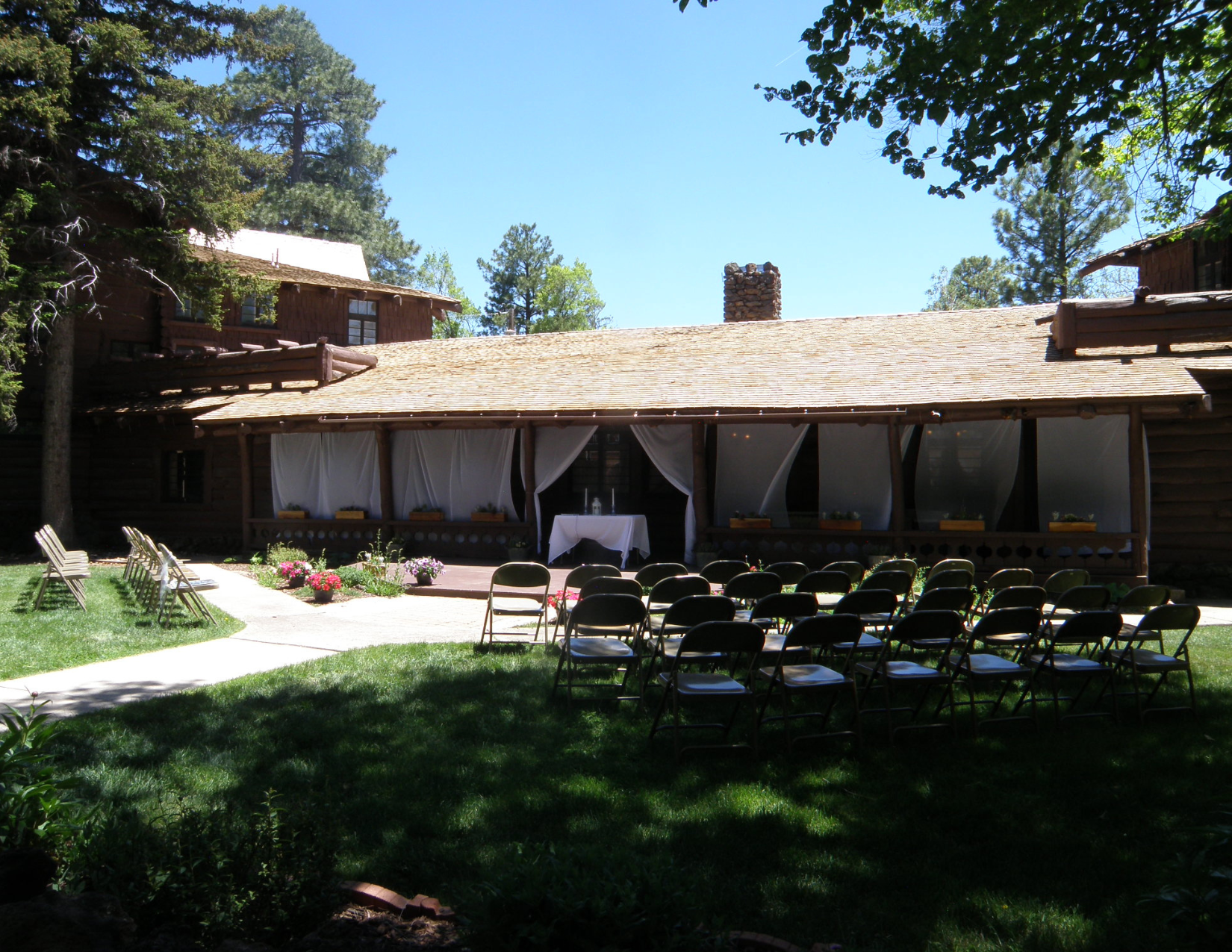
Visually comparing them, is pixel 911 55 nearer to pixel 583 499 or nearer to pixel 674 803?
A: pixel 674 803

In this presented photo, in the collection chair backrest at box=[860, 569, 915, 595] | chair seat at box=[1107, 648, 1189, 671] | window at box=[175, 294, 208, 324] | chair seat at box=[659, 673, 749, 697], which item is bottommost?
chair seat at box=[1107, 648, 1189, 671]

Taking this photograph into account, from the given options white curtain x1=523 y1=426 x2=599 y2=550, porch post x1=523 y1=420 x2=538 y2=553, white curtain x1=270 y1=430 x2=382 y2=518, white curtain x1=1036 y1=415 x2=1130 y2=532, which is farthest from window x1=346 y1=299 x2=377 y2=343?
white curtain x1=1036 y1=415 x2=1130 y2=532

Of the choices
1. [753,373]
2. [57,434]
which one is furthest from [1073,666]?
[57,434]

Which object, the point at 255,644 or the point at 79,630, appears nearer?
the point at 255,644

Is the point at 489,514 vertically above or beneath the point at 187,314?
beneath

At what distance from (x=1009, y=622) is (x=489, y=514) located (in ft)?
37.4

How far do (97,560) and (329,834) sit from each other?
16.5m

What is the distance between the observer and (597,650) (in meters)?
6.72

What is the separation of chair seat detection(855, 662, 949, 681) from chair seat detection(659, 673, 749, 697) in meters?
0.90

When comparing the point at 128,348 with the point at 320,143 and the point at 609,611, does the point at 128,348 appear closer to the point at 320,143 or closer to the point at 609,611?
the point at 609,611

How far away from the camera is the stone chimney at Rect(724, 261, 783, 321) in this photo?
862 inches

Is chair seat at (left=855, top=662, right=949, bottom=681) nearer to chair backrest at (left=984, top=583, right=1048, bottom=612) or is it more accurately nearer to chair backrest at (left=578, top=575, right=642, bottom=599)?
chair backrest at (left=984, top=583, right=1048, bottom=612)

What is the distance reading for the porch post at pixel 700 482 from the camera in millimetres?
14203

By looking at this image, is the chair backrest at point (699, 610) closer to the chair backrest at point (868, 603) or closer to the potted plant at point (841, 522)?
the chair backrest at point (868, 603)
